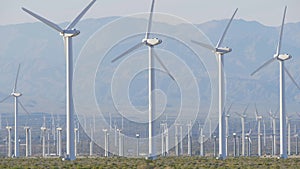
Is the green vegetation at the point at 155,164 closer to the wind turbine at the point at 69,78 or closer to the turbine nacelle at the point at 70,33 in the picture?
the wind turbine at the point at 69,78

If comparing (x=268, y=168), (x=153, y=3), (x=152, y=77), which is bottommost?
(x=268, y=168)

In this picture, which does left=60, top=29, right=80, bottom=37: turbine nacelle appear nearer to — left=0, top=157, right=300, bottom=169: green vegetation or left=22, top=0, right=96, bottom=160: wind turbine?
left=22, top=0, right=96, bottom=160: wind turbine

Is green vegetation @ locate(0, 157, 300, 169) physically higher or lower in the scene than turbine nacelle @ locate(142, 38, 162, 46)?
lower

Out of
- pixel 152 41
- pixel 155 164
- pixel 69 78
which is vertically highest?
pixel 152 41

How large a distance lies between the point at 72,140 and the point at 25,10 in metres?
13.3

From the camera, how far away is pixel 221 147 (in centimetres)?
10106

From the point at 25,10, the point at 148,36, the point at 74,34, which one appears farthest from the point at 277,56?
the point at 25,10

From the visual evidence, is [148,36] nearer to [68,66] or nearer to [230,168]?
[68,66]

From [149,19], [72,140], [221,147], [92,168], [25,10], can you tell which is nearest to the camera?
[92,168]

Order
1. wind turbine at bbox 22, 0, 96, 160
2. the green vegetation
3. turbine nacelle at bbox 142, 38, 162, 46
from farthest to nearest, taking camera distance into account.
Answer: turbine nacelle at bbox 142, 38, 162, 46 < wind turbine at bbox 22, 0, 96, 160 < the green vegetation

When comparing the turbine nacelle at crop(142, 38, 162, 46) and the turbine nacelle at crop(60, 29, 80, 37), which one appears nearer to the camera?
the turbine nacelle at crop(60, 29, 80, 37)

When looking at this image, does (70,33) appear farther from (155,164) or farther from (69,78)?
(155,164)

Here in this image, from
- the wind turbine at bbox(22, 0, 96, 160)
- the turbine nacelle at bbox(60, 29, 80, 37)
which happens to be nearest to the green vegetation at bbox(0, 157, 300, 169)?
the wind turbine at bbox(22, 0, 96, 160)

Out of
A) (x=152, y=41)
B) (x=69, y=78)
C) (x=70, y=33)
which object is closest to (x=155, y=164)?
(x=69, y=78)
